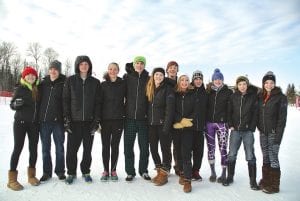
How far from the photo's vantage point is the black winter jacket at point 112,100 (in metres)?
4.84

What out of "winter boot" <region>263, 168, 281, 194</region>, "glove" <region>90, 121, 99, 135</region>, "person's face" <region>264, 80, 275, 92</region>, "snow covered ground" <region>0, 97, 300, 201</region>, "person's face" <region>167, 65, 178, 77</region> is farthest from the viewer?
"person's face" <region>167, 65, 178, 77</region>

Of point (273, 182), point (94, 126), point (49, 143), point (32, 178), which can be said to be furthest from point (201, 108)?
point (32, 178)

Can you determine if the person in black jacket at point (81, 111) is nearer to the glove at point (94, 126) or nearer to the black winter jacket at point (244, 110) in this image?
the glove at point (94, 126)

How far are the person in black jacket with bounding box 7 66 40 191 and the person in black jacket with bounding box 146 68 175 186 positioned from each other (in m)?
1.91

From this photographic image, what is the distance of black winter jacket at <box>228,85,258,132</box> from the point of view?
4723 mm

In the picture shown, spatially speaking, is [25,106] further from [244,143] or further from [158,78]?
[244,143]

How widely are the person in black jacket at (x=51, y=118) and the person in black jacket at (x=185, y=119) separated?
1.96 m

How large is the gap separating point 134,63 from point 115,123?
3.62ft

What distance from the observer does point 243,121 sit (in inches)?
186

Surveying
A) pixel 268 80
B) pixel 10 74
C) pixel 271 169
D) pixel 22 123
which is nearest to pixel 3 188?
pixel 22 123

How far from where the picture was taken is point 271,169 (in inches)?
180

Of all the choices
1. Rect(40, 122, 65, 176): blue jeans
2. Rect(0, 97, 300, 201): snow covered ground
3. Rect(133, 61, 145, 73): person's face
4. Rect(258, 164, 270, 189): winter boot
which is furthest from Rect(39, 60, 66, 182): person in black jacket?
Rect(258, 164, 270, 189): winter boot

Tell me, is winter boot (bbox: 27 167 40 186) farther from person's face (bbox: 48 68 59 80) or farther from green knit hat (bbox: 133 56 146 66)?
green knit hat (bbox: 133 56 146 66)

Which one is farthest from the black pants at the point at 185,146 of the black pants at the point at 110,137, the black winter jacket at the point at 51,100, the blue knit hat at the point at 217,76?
the black winter jacket at the point at 51,100
